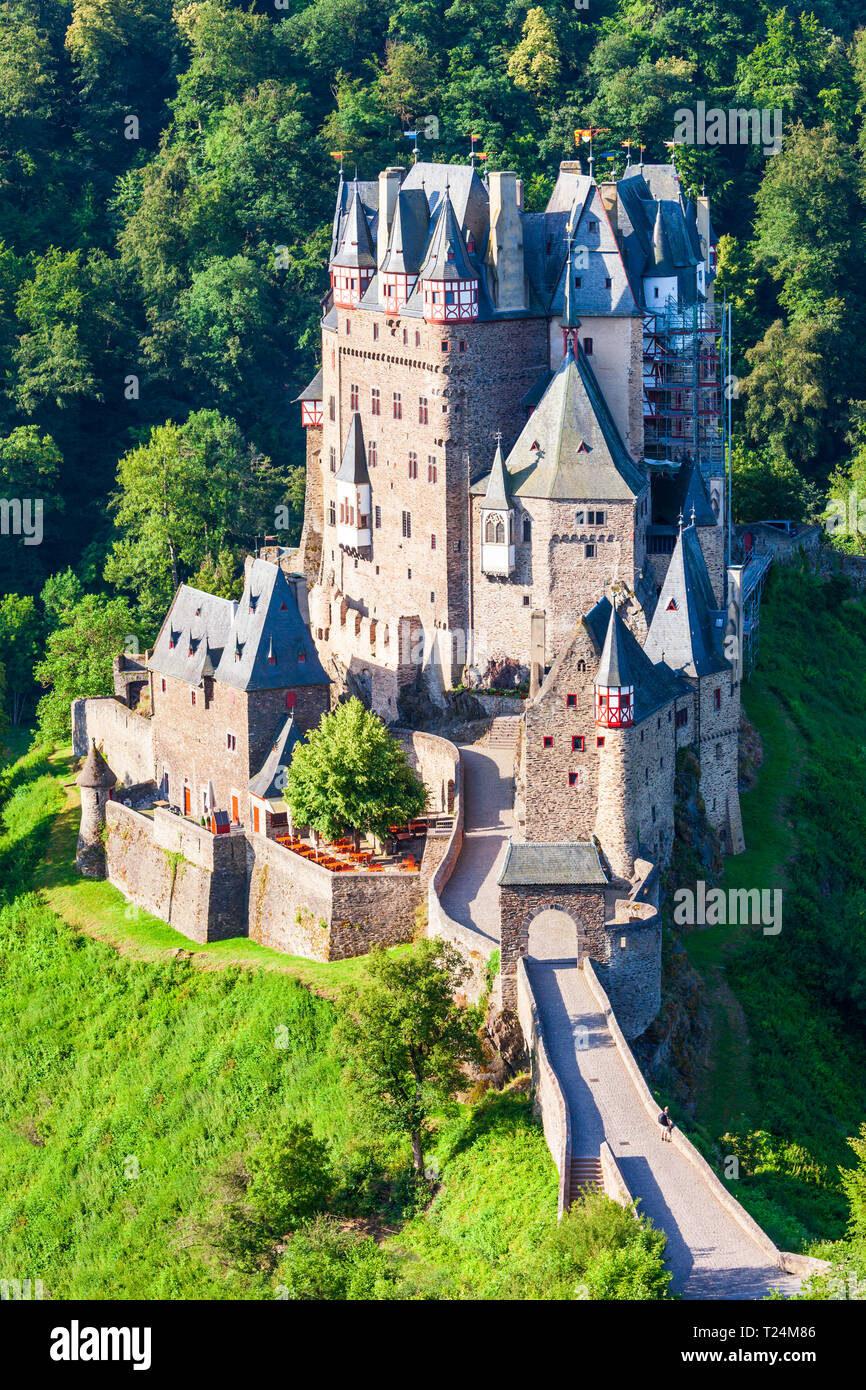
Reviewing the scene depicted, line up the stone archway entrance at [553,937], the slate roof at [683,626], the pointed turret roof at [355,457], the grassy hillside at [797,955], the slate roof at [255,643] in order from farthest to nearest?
the pointed turret roof at [355,457]
the slate roof at [255,643]
the slate roof at [683,626]
the stone archway entrance at [553,937]
the grassy hillside at [797,955]

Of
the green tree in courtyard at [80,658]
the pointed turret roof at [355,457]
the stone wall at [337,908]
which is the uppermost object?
the pointed turret roof at [355,457]

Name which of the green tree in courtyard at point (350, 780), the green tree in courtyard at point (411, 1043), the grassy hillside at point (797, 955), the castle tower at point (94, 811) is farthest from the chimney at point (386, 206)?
the green tree in courtyard at point (411, 1043)

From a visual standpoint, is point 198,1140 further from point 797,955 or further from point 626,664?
point 797,955

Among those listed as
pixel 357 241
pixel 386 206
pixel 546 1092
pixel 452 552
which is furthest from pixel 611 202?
pixel 546 1092

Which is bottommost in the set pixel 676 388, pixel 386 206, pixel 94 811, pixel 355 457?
pixel 94 811

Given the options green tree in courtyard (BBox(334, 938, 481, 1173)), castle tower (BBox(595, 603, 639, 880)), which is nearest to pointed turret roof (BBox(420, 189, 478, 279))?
castle tower (BBox(595, 603, 639, 880))

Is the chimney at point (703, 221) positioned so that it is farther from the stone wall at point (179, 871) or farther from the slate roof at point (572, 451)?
the stone wall at point (179, 871)

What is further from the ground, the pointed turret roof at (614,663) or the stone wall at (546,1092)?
the pointed turret roof at (614,663)
